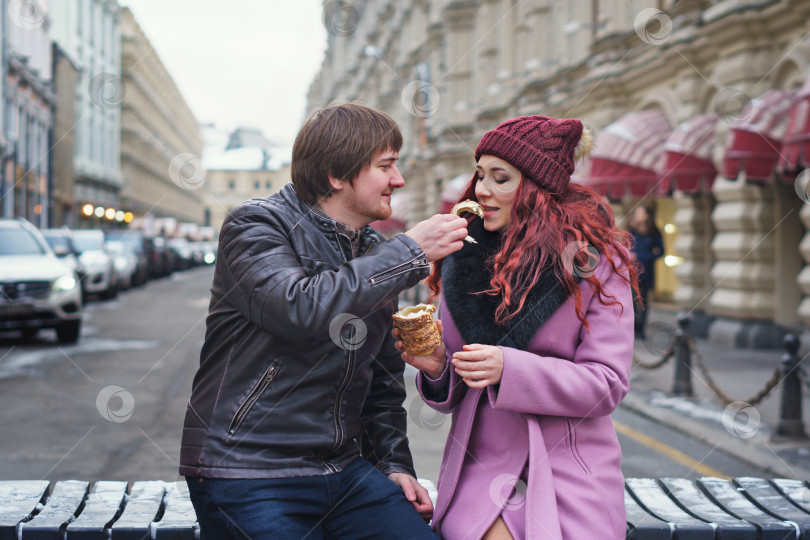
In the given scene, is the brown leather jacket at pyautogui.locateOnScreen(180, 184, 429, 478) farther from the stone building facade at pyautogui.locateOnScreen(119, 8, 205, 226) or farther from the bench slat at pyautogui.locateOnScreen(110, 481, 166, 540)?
the stone building facade at pyautogui.locateOnScreen(119, 8, 205, 226)

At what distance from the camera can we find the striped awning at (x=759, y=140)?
10906 mm

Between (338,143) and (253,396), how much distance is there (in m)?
0.70

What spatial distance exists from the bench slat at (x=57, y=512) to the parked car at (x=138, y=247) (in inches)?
997

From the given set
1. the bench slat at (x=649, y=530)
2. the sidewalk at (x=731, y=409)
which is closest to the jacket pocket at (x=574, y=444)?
the bench slat at (x=649, y=530)

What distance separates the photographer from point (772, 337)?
12.7 m

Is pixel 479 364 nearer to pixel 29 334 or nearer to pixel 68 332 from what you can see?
pixel 68 332

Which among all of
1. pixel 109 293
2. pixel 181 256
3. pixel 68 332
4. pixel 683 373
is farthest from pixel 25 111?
pixel 683 373

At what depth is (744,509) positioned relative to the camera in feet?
9.66

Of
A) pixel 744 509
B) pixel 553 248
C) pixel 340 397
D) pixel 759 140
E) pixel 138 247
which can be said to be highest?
pixel 759 140

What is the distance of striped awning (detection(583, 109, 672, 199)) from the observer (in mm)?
14625

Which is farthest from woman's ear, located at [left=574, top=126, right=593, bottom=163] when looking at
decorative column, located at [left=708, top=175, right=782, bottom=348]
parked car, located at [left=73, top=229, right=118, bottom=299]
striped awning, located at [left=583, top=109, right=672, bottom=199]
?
parked car, located at [left=73, top=229, right=118, bottom=299]

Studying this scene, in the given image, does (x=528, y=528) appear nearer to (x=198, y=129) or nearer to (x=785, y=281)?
(x=785, y=281)

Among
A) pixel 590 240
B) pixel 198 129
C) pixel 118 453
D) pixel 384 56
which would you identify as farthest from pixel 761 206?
pixel 198 129

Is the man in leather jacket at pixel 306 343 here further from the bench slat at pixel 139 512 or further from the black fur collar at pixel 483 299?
the bench slat at pixel 139 512
